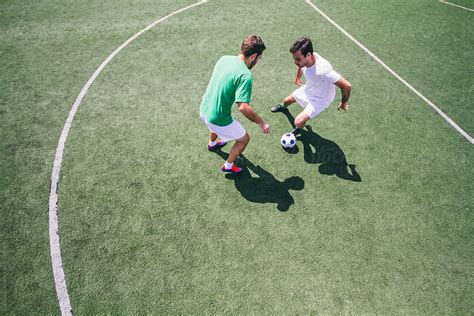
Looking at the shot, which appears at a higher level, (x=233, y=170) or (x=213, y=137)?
(x=213, y=137)

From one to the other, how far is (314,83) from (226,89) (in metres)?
2.33

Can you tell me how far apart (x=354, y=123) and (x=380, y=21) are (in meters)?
5.80

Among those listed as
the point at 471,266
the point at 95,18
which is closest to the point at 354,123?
the point at 471,266

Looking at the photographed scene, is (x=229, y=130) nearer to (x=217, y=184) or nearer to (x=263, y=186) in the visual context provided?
(x=217, y=184)

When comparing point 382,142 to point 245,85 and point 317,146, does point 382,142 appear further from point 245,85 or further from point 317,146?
point 245,85

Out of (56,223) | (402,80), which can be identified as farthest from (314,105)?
(56,223)

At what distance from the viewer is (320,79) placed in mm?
6410

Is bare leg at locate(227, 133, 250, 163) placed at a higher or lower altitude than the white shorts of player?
lower

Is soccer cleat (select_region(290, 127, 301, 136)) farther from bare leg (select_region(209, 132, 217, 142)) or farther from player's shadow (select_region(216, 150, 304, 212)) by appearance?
bare leg (select_region(209, 132, 217, 142))

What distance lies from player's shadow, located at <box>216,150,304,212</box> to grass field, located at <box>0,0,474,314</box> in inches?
1.3

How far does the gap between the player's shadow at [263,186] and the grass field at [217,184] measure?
3 centimetres

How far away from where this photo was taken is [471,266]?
5.41m

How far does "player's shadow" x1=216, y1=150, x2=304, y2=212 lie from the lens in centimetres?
610

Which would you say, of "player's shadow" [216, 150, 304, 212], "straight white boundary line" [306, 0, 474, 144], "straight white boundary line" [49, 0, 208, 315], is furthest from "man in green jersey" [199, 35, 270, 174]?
"straight white boundary line" [306, 0, 474, 144]
